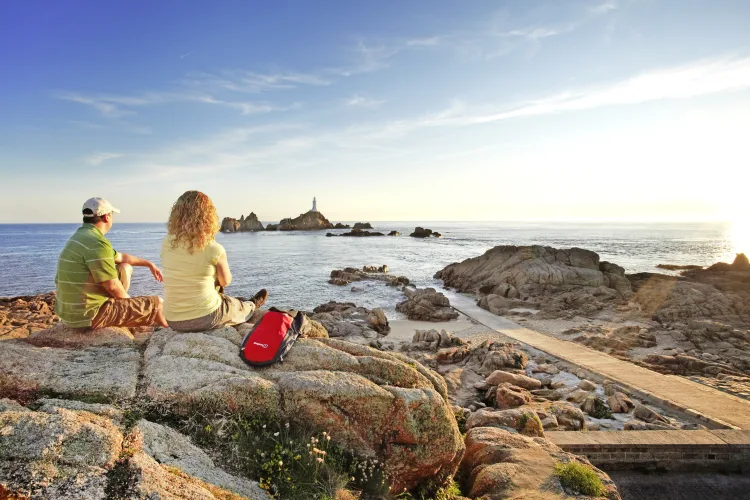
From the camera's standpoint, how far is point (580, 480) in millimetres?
5297

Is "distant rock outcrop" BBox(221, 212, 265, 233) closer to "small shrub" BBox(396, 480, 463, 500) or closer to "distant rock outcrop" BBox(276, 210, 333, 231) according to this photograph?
"distant rock outcrop" BBox(276, 210, 333, 231)

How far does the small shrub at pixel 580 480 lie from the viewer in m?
5.22

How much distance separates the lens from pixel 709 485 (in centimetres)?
676

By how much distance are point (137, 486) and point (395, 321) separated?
17650mm

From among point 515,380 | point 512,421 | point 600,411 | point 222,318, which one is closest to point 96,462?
point 222,318

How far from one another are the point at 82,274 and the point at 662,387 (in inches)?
486

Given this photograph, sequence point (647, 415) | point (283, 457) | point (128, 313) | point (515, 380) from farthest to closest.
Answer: point (515, 380), point (647, 415), point (128, 313), point (283, 457)

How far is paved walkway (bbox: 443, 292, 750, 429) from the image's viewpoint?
8.70 metres

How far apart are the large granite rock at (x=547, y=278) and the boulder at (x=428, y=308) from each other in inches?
115

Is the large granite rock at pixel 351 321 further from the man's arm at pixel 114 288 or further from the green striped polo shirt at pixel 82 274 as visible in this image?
the green striped polo shirt at pixel 82 274

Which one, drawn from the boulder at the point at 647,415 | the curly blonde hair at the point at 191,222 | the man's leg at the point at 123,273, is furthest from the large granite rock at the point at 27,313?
the boulder at the point at 647,415

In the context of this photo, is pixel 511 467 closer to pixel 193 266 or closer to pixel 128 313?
pixel 193 266

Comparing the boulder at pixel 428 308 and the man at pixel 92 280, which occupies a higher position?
the man at pixel 92 280

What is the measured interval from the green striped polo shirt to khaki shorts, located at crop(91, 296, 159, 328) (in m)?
0.12
